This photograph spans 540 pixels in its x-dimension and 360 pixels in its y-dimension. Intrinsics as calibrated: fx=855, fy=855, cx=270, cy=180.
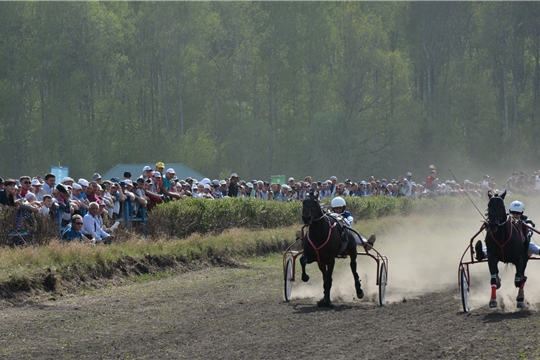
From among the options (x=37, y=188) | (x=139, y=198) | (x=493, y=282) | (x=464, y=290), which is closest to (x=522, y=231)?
(x=493, y=282)

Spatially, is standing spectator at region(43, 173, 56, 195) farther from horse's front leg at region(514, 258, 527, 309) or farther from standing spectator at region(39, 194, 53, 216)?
horse's front leg at region(514, 258, 527, 309)

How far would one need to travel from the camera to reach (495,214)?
11.6m

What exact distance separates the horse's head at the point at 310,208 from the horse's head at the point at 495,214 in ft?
7.76

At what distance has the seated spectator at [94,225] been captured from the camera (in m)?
15.5

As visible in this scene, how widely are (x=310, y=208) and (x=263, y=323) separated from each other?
1.90 meters

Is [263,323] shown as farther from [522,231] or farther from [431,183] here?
[431,183]

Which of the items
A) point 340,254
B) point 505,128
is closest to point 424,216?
point 340,254

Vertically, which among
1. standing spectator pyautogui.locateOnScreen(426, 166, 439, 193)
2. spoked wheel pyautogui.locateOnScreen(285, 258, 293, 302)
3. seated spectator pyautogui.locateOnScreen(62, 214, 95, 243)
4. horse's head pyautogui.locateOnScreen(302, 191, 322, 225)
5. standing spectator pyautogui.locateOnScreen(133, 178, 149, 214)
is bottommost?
standing spectator pyautogui.locateOnScreen(426, 166, 439, 193)

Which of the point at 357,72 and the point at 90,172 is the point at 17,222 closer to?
the point at 90,172

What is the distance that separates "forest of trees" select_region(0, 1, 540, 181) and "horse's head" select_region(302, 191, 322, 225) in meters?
41.6

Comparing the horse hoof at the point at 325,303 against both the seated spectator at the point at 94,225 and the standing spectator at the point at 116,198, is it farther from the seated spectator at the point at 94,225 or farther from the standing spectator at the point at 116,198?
the standing spectator at the point at 116,198

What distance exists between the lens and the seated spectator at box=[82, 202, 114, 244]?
15.5 m

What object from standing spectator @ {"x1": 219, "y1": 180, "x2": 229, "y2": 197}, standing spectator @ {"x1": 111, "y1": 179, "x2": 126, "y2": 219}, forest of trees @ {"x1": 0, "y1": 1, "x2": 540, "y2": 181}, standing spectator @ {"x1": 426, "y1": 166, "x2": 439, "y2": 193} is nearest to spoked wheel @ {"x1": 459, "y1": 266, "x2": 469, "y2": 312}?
standing spectator @ {"x1": 111, "y1": 179, "x2": 126, "y2": 219}

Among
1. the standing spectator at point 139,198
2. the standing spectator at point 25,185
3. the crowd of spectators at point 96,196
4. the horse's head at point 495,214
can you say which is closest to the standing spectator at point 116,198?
the crowd of spectators at point 96,196
